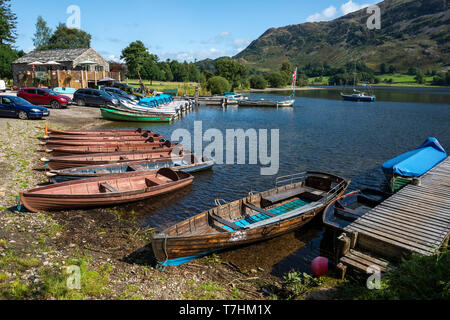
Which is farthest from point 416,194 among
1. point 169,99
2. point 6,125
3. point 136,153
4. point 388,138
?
point 169,99

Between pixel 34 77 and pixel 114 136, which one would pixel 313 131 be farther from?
pixel 34 77

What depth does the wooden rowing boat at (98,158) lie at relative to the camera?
18.1 metres

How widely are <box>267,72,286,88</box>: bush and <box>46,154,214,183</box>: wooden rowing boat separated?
14326 centimetres

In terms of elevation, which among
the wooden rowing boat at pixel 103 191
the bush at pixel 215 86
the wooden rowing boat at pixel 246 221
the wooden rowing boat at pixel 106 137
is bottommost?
the wooden rowing boat at pixel 246 221

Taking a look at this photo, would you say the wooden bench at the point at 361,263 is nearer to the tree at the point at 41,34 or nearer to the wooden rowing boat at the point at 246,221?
the wooden rowing boat at the point at 246,221

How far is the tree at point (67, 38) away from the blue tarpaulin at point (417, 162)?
10929 centimetres

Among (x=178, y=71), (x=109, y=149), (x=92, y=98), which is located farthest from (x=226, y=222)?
(x=178, y=71)

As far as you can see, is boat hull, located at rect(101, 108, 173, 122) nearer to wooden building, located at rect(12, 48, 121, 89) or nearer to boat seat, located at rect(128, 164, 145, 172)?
wooden building, located at rect(12, 48, 121, 89)

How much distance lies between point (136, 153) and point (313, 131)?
89.5 feet

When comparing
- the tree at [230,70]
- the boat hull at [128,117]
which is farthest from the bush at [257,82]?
the boat hull at [128,117]

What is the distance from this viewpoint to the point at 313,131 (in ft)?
134

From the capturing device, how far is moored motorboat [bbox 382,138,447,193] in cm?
1716

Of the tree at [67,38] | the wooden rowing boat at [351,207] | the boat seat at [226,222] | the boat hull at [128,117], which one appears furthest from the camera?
the tree at [67,38]

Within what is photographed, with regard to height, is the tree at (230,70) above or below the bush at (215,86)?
above
